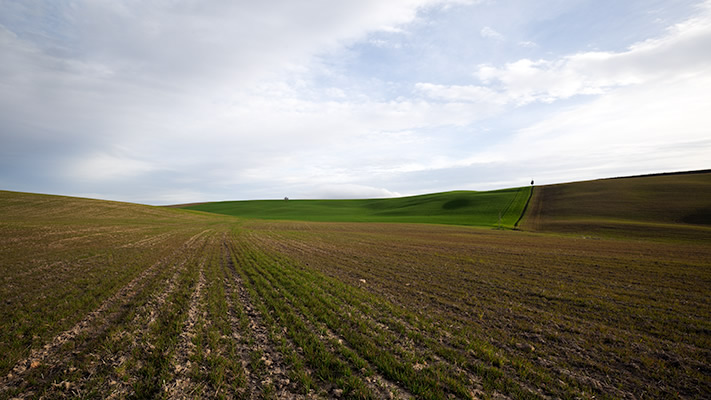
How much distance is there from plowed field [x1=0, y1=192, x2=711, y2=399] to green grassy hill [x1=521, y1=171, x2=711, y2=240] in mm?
37644

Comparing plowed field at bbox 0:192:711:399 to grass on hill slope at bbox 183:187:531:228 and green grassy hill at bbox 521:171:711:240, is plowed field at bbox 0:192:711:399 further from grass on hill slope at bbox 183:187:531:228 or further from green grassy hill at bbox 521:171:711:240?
grass on hill slope at bbox 183:187:531:228

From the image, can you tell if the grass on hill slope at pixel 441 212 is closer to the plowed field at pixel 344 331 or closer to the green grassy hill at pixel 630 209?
the green grassy hill at pixel 630 209

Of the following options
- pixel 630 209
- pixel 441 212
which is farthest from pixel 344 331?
pixel 441 212

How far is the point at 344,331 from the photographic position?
858 centimetres

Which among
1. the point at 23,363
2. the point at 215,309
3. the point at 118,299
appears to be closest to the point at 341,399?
the point at 215,309

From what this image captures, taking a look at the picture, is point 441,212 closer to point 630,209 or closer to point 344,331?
point 630,209

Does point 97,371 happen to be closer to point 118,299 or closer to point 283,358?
point 283,358

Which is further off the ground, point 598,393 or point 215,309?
point 215,309

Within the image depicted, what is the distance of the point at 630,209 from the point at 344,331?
81.5 metres

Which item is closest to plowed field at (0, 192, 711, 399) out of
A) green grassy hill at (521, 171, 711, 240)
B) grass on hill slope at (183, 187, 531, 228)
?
green grassy hill at (521, 171, 711, 240)

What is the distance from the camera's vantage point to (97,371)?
631 centimetres

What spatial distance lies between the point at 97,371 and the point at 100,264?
14.8 m

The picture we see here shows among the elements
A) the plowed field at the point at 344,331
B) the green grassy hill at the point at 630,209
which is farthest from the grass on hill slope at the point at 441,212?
the plowed field at the point at 344,331

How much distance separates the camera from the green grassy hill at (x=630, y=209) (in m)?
46.7
